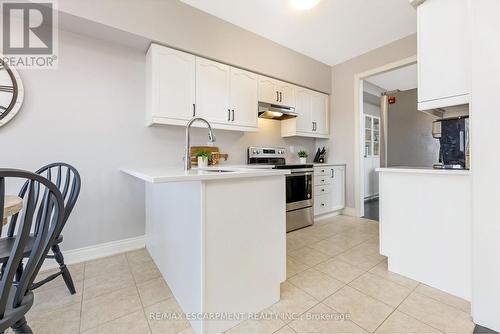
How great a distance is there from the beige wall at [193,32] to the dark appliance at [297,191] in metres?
1.24

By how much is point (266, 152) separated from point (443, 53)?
2.28 meters

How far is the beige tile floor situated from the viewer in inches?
49.3

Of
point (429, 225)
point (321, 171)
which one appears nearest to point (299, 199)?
point (321, 171)

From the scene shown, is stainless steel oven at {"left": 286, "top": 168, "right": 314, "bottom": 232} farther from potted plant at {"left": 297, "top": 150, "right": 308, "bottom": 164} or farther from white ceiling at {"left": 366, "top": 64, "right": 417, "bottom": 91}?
white ceiling at {"left": 366, "top": 64, "right": 417, "bottom": 91}

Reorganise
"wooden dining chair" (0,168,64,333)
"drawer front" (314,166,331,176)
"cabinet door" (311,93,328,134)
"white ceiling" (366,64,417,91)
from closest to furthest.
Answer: "wooden dining chair" (0,168,64,333), "drawer front" (314,166,331,176), "cabinet door" (311,93,328,134), "white ceiling" (366,64,417,91)

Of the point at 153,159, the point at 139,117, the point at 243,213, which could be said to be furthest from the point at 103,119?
the point at 243,213

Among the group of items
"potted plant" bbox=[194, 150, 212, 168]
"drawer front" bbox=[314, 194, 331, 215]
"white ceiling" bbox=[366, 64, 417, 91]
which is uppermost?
"white ceiling" bbox=[366, 64, 417, 91]

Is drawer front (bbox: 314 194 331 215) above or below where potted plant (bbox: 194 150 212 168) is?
below

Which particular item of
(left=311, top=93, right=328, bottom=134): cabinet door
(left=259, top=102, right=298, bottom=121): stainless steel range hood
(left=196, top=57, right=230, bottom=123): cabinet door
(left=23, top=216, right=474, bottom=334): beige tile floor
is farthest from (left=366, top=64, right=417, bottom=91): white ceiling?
(left=23, top=216, right=474, bottom=334): beige tile floor

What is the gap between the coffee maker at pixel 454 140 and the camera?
1604mm

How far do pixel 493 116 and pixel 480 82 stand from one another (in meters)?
0.21

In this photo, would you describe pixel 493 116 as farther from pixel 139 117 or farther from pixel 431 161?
pixel 139 117

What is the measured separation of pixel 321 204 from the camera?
3424mm

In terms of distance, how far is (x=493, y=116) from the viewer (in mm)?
1177
